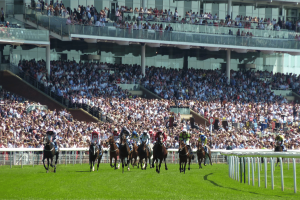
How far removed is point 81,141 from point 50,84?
336 inches

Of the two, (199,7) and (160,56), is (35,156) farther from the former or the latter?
(199,7)

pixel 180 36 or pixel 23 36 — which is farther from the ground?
pixel 180 36

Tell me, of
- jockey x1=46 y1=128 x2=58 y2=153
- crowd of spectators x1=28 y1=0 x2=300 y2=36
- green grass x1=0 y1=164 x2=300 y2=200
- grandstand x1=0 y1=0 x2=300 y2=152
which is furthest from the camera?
crowd of spectators x1=28 y1=0 x2=300 y2=36

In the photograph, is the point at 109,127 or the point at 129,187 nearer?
the point at 129,187

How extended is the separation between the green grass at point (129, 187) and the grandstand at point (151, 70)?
998 centimetres

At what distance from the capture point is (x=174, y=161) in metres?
28.9

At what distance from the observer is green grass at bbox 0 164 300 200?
1219 centimetres

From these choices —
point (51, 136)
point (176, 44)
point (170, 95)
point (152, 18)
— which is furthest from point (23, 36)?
point (51, 136)

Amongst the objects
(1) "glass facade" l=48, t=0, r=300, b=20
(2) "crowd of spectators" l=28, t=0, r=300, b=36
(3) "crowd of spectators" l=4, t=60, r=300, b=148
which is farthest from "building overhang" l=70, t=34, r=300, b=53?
(1) "glass facade" l=48, t=0, r=300, b=20

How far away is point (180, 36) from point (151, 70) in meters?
3.56

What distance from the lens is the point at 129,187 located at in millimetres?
14078

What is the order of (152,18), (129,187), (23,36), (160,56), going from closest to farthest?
1. (129,187)
2. (23,36)
3. (152,18)
4. (160,56)

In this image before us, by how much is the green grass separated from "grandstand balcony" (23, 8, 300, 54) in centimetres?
2145

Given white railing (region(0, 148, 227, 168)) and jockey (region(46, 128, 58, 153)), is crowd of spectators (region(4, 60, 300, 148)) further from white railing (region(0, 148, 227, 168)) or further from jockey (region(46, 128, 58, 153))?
jockey (region(46, 128, 58, 153))
